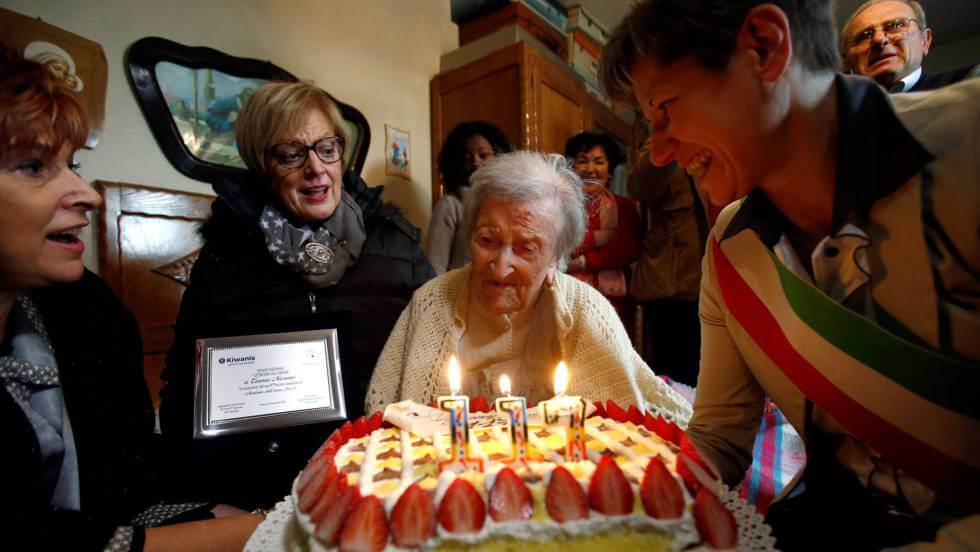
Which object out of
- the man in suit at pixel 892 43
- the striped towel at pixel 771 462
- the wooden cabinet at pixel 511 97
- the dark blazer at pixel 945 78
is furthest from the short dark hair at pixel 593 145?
the striped towel at pixel 771 462

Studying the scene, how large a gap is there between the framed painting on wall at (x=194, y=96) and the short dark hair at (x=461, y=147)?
2.44 feet

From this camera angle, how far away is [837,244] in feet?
3.00

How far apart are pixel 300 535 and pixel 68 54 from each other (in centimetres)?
275

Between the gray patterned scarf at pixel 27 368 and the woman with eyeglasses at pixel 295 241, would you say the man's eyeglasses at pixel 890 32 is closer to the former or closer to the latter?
the woman with eyeglasses at pixel 295 241

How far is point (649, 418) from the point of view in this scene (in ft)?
4.23

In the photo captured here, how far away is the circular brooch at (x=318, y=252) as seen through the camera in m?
1.93

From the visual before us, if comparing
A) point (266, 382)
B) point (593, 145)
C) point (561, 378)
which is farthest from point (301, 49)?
point (561, 378)

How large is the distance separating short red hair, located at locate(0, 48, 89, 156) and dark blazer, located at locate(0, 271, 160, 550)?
1.83 feet

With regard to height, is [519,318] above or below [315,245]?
below

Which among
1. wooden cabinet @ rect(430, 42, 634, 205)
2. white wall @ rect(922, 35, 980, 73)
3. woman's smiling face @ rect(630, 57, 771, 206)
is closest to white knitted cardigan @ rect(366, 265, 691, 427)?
woman's smiling face @ rect(630, 57, 771, 206)

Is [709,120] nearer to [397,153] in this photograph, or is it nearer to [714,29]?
[714,29]

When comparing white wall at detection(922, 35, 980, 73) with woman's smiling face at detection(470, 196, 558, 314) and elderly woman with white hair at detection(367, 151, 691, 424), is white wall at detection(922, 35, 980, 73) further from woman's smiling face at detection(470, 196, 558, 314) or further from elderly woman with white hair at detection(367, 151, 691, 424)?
woman's smiling face at detection(470, 196, 558, 314)

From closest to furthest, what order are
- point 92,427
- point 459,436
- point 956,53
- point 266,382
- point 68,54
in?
1. point 459,436
2. point 92,427
3. point 266,382
4. point 68,54
5. point 956,53

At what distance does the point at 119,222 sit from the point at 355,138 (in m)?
1.73
